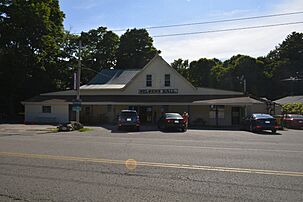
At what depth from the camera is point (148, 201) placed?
5.70 m

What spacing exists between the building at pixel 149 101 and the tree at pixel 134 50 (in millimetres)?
27291

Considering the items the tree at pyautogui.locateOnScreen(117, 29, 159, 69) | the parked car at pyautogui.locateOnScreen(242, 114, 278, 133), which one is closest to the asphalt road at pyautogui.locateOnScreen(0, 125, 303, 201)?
the parked car at pyautogui.locateOnScreen(242, 114, 278, 133)

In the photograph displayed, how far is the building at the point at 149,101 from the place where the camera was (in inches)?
1304

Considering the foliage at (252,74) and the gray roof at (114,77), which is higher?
the foliage at (252,74)

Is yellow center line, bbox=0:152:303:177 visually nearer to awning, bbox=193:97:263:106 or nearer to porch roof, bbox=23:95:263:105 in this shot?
porch roof, bbox=23:95:263:105

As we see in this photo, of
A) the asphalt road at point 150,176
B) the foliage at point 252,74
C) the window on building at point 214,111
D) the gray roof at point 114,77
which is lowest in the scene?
the asphalt road at point 150,176

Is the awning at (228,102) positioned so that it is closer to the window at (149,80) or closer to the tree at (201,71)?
the window at (149,80)

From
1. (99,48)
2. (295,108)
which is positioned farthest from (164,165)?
(99,48)

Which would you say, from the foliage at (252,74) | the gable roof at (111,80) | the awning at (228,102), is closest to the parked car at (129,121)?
the awning at (228,102)

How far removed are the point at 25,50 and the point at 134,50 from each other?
27.4 metres

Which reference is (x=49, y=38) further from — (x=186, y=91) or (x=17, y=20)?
(x=186, y=91)

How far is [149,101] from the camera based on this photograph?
3288 cm

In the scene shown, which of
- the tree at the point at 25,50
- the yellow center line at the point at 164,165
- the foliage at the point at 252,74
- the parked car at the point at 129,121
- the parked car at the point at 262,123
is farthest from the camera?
the foliage at the point at 252,74

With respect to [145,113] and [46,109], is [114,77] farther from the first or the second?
[46,109]
